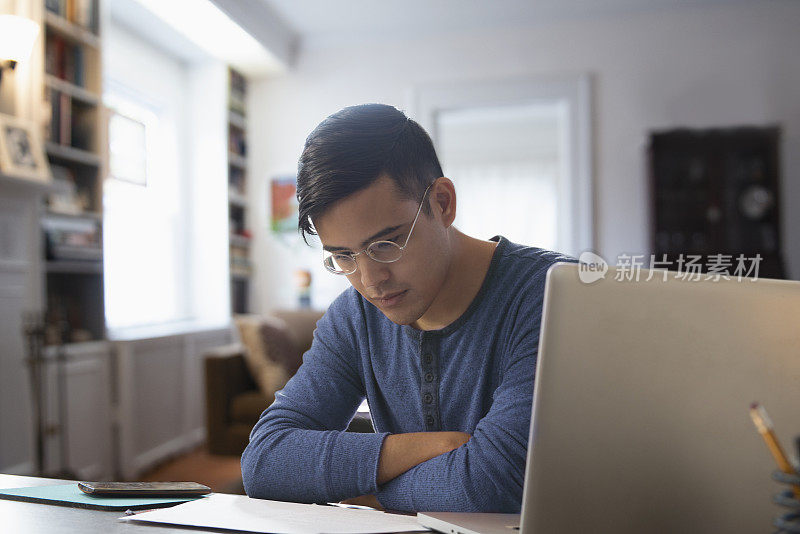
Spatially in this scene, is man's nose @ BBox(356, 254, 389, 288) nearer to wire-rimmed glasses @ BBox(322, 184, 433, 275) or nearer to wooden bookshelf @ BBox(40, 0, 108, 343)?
wire-rimmed glasses @ BBox(322, 184, 433, 275)

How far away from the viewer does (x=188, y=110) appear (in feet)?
16.1

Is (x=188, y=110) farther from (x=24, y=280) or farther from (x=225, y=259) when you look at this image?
(x=24, y=280)

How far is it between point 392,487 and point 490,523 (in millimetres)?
225

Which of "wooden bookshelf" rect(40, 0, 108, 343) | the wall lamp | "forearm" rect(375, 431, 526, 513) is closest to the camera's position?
"forearm" rect(375, 431, 526, 513)

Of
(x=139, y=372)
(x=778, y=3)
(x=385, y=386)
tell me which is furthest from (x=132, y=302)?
(x=778, y=3)

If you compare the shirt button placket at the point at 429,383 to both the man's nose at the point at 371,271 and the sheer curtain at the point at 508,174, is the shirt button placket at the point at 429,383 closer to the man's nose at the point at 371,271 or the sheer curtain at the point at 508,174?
the man's nose at the point at 371,271

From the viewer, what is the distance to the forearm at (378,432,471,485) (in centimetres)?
→ 94

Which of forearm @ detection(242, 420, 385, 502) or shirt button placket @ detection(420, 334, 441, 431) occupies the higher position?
shirt button placket @ detection(420, 334, 441, 431)

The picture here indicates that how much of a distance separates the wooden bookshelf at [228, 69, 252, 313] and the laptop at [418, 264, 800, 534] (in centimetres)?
453

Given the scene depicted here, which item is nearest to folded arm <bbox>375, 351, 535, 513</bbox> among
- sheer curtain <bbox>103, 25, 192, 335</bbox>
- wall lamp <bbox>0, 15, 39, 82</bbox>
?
wall lamp <bbox>0, 15, 39, 82</bbox>

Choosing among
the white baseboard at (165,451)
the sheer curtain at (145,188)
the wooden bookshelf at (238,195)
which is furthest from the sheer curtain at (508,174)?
the white baseboard at (165,451)

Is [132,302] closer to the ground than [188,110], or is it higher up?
closer to the ground

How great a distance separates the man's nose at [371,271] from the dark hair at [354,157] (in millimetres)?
107

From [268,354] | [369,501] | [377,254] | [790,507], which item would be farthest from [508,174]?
[790,507]
